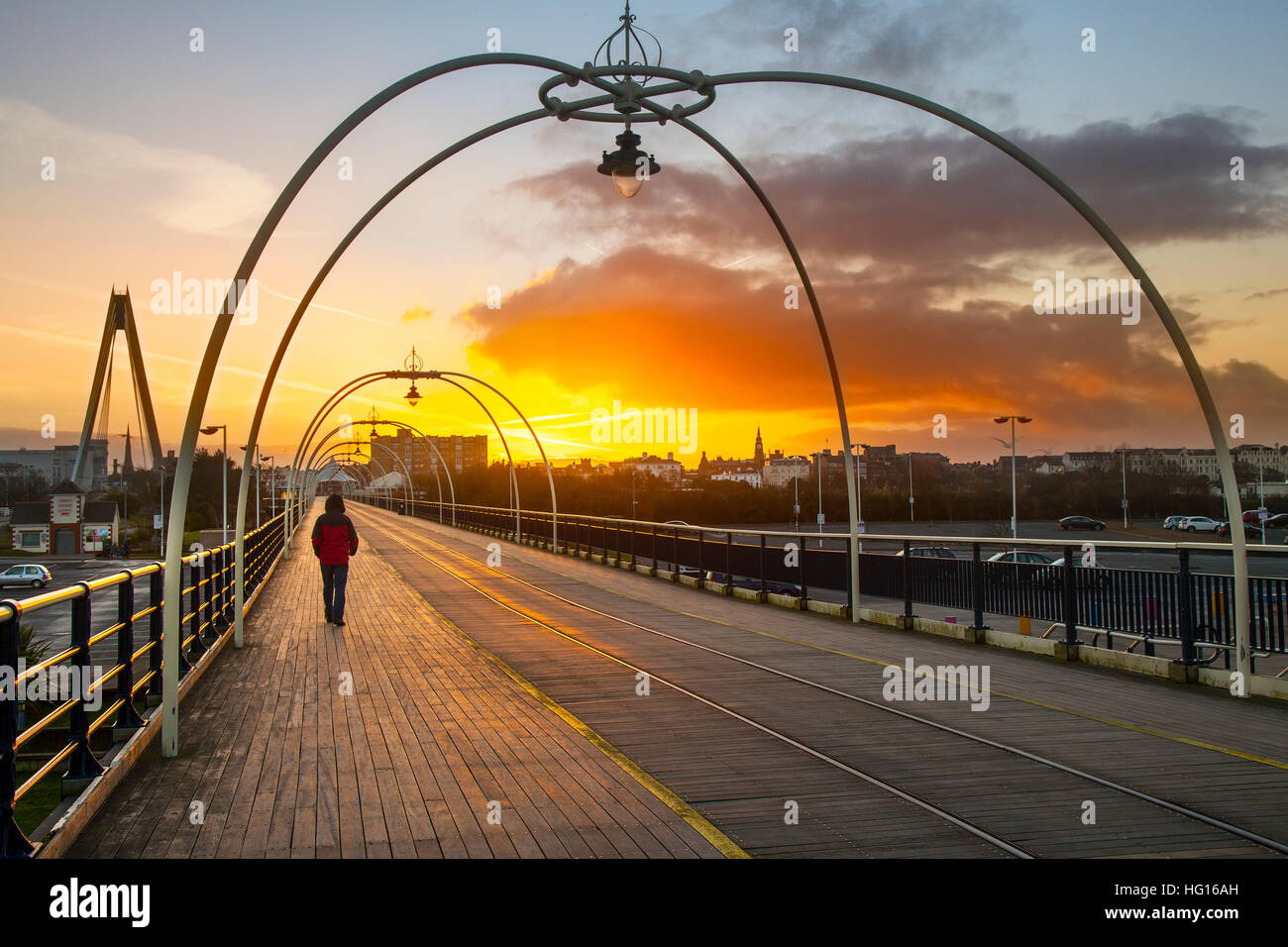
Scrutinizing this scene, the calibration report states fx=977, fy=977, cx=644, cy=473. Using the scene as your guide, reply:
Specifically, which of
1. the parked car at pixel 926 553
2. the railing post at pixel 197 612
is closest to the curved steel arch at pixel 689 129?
the railing post at pixel 197 612

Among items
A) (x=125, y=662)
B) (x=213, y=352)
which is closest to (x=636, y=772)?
(x=125, y=662)

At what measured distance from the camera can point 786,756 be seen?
666 cm

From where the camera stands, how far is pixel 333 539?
13898mm

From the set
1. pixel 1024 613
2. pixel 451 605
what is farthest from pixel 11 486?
Result: pixel 1024 613

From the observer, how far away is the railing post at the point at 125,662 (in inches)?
263

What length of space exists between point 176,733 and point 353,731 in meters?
1.23

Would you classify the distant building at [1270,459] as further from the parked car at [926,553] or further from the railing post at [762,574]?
the railing post at [762,574]

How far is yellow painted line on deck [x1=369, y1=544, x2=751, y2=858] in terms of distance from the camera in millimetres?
4902

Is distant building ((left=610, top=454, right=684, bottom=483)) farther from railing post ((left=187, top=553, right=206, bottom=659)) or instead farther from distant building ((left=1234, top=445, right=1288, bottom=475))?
railing post ((left=187, top=553, right=206, bottom=659))

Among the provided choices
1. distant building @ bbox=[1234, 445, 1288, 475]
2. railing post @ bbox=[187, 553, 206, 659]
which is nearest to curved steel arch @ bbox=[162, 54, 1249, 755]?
railing post @ bbox=[187, 553, 206, 659]

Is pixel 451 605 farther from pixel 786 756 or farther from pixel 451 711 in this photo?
pixel 786 756

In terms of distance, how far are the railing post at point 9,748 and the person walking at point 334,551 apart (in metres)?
9.68

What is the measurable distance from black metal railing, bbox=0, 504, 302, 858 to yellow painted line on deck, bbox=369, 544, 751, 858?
3108mm
